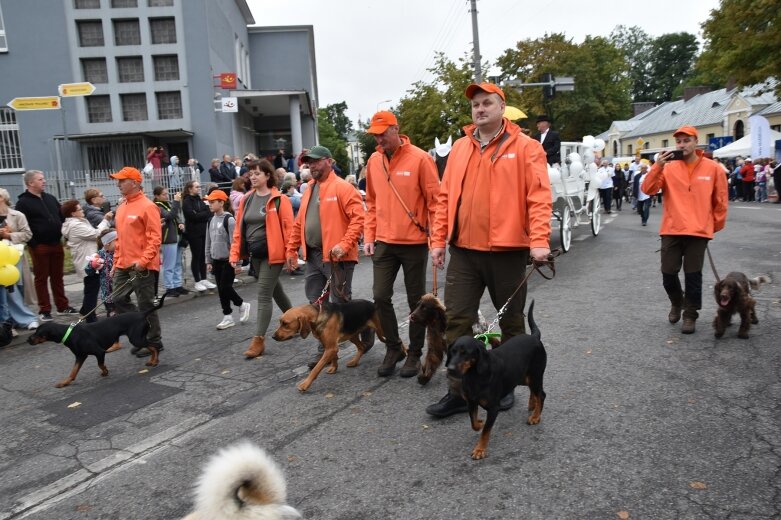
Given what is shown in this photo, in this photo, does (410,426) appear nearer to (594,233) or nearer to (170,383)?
(170,383)

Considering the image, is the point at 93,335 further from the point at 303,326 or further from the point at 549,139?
the point at 549,139

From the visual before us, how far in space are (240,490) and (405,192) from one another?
3.39m

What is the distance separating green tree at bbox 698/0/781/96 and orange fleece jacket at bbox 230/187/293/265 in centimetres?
2267

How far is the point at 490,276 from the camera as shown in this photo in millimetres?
4195

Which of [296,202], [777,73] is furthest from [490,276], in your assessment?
[777,73]

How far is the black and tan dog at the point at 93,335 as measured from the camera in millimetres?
5688

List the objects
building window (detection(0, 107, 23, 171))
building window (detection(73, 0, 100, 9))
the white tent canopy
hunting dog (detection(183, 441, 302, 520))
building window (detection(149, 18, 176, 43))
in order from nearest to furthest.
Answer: hunting dog (detection(183, 441, 302, 520)) → building window (detection(73, 0, 100, 9)) → building window (detection(0, 107, 23, 171)) → building window (detection(149, 18, 176, 43)) → the white tent canopy

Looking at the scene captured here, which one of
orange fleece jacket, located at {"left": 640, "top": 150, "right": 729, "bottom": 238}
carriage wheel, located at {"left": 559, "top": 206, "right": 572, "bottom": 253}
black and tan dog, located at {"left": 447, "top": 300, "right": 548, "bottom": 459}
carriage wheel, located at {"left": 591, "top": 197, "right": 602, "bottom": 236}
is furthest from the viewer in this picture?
carriage wheel, located at {"left": 591, "top": 197, "right": 602, "bottom": 236}

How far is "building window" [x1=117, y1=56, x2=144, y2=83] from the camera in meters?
25.8

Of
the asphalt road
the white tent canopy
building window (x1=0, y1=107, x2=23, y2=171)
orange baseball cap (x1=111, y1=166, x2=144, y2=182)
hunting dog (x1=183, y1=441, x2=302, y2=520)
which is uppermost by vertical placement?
building window (x1=0, y1=107, x2=23, y2=171)

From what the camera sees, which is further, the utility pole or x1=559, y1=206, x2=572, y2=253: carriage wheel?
the utility pole

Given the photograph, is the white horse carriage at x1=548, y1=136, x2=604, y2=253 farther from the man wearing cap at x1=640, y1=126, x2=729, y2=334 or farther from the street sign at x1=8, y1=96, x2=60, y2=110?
the street sign at x1=8, y1=96, x2=60, y2=110

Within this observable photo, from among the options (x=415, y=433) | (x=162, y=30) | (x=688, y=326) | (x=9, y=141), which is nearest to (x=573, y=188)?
(x=688, y=326)

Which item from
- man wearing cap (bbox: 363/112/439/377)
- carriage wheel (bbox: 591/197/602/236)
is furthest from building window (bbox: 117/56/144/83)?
man wearing cap (bbox: 363/112/439/377)
